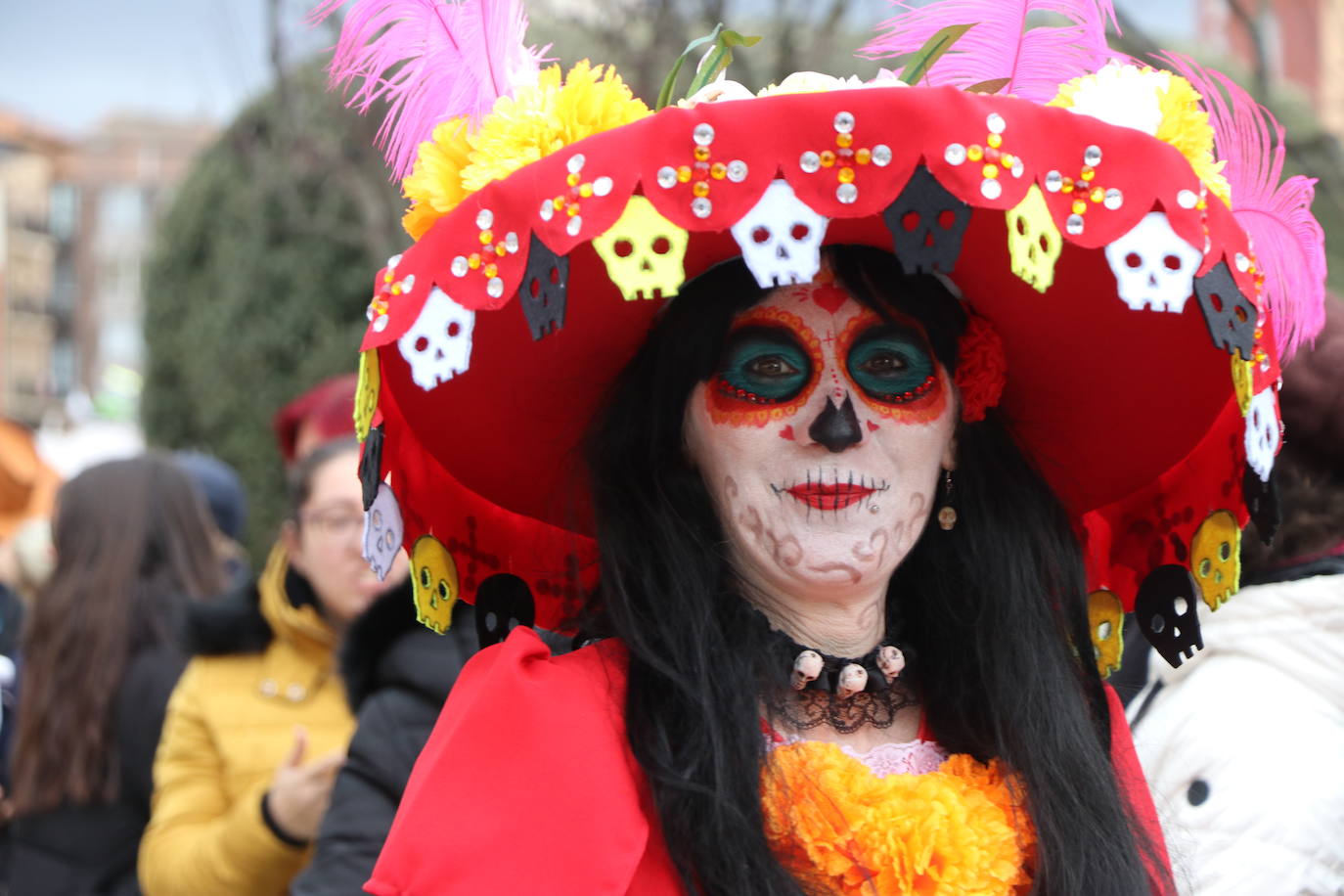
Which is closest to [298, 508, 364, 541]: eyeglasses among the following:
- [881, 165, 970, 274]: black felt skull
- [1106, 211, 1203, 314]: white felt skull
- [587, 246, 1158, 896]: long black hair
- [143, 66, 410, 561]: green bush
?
[587, 246, 1158, 896]: long black hair

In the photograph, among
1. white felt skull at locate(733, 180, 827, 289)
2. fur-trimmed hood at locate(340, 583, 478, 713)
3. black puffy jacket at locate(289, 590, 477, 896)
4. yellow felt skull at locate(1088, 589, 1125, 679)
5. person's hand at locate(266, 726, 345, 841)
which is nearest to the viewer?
white felt skull at locate(733, 180, 827, 289)

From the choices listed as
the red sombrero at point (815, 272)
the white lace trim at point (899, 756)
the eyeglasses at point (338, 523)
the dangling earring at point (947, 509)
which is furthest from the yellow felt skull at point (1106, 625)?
the eyeglasses at point (338, 523)

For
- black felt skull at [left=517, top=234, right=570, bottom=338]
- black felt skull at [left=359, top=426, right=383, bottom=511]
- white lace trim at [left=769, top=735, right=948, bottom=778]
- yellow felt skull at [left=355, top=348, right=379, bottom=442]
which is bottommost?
white lace trim at [left=769, top=735, right=948, bottom=778]

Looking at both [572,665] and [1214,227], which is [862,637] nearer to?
[572,665]

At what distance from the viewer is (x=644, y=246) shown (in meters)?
1.59

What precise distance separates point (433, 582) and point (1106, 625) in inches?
42.3

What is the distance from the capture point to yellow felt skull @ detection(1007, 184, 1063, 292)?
62.2 inches

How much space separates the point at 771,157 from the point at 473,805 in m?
0.81

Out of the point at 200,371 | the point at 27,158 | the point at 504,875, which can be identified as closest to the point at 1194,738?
the point at 504,875

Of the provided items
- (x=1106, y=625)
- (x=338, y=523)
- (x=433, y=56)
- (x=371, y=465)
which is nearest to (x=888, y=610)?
(x=1106, y=625)

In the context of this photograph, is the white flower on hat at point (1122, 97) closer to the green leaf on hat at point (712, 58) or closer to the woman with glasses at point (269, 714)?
the green leaf on hat at point (712, 58)

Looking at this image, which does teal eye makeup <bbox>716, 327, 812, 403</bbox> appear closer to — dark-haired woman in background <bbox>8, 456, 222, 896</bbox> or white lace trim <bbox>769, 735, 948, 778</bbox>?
white lace trim <bbox>769, 735, 948, 778</bbox>

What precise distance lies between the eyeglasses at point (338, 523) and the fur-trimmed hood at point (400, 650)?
0.44 m

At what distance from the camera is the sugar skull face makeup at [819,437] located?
76.5 inches
